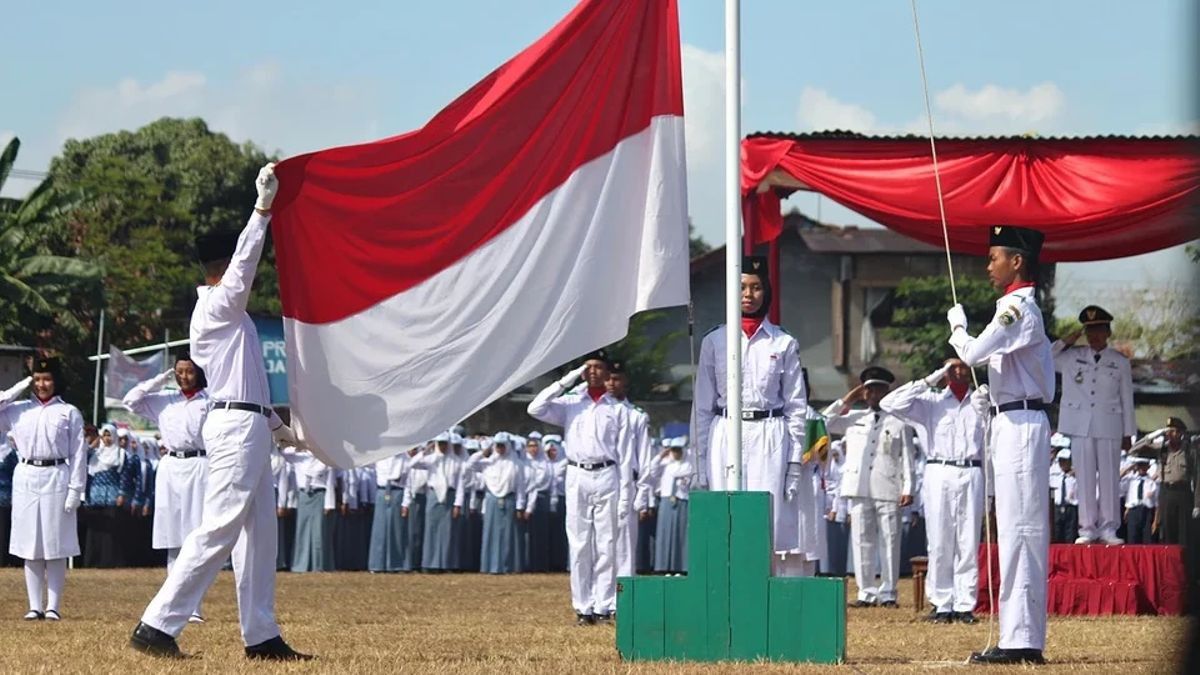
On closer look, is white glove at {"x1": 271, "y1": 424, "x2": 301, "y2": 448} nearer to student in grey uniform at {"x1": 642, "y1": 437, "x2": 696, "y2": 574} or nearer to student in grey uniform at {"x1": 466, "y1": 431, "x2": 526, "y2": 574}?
student in grey uniform at {"x1": 642, "y1": 437, "x2": 696, "y2": 574}

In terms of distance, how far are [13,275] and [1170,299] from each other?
128ft

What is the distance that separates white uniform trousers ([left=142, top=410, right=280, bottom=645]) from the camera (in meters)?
9.15

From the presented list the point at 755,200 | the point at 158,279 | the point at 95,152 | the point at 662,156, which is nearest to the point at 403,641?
the point at 662,156

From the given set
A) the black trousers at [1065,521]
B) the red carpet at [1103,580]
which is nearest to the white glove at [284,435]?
the red carpet at [1103,580]

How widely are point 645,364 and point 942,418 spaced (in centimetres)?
3743

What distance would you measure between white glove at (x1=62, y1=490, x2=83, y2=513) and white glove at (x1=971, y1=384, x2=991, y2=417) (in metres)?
7.35

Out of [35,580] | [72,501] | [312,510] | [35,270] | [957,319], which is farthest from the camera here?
[35,270]

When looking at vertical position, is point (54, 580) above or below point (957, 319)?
below

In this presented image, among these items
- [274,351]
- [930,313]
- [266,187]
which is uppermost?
[930,313]

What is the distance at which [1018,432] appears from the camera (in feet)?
30.3

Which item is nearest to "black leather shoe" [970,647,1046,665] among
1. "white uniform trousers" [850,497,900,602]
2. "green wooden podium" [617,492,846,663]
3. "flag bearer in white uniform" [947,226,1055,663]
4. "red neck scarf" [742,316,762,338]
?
"flag bearer in white uniform" [947,226,1055,663]

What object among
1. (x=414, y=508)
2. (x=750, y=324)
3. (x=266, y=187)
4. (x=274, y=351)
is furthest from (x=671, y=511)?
(x=266, y=187)

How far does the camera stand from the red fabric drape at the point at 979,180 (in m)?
13.6

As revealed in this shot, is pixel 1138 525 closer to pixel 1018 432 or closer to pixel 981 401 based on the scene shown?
pixel 981 401
